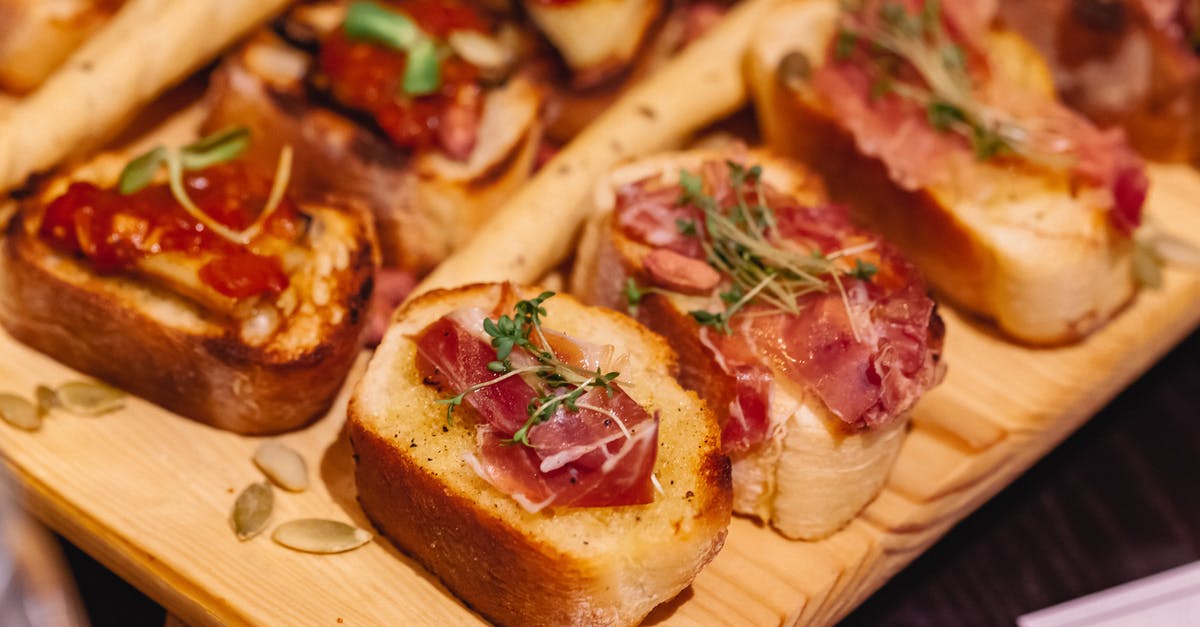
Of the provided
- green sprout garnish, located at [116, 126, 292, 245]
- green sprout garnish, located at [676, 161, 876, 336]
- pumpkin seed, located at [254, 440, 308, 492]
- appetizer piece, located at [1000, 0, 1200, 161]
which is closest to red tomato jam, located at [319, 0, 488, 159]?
green sprout garnish, located at [116, 126, 292, 245]

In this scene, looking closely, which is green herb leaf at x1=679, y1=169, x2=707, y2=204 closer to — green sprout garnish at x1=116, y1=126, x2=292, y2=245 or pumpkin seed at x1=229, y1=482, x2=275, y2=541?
green sprout garnish at x1=116, y1=126, x2=292, y2=245

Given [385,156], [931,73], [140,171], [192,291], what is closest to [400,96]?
[385,156]

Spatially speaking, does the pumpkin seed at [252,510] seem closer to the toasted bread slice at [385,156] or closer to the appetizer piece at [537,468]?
the appetizer piece at [537,468]

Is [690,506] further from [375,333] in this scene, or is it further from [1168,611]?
[1168,611]

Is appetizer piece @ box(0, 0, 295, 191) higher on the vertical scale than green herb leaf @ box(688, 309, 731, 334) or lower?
higher

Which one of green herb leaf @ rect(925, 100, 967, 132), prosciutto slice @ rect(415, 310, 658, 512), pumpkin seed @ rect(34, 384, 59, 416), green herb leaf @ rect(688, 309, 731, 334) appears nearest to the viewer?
prosciutto slice @ rect(415, 310, 658, 512)

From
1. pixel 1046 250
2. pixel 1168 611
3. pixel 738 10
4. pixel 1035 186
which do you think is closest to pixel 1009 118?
pixel 1035 186

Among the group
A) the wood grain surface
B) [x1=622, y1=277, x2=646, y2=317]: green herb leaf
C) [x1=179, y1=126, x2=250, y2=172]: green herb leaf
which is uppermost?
[x1=179, y1=126, x2=250, y2=172]: green herb leaf
